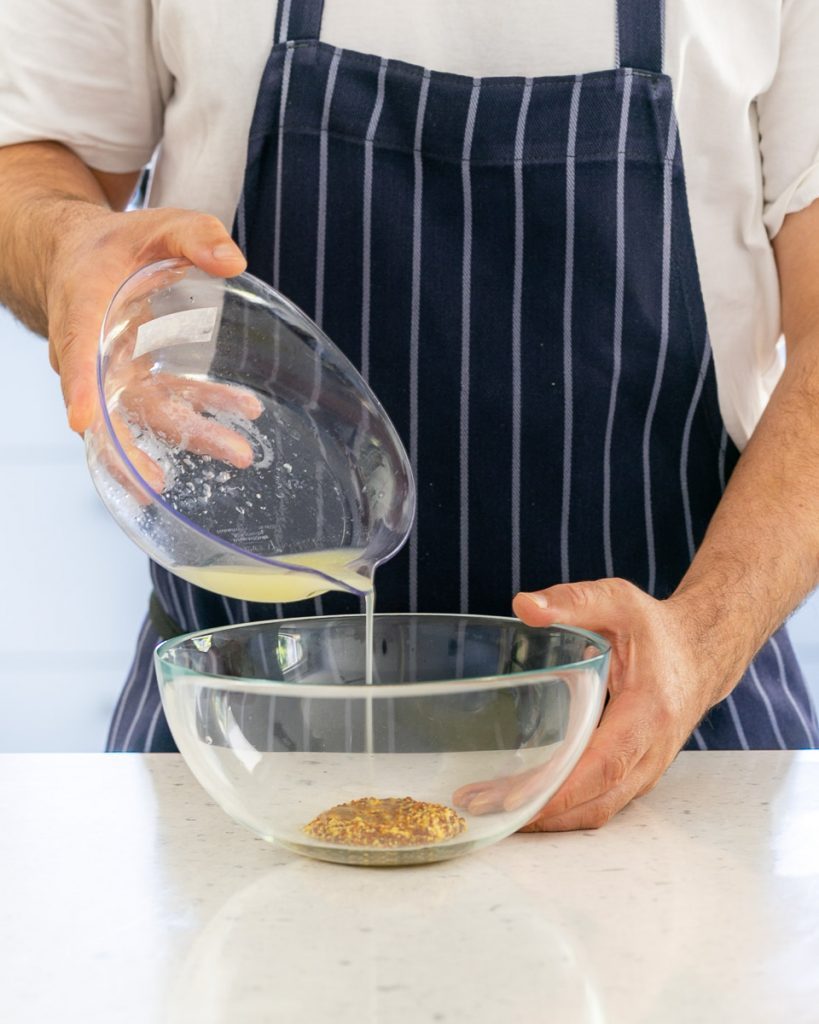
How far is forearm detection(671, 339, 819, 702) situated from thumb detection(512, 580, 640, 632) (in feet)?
0.35

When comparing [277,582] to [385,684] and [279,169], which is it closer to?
[385,684]

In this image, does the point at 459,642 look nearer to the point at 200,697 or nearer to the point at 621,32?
the point at 200,697

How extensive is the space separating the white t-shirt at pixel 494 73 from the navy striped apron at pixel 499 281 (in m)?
0.02

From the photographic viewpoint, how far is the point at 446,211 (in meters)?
1.23

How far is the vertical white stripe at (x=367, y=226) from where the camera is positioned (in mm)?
1216

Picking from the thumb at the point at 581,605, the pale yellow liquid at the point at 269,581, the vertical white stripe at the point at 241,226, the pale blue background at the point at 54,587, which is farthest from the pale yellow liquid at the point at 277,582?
the pale blue background at the point at 54,587

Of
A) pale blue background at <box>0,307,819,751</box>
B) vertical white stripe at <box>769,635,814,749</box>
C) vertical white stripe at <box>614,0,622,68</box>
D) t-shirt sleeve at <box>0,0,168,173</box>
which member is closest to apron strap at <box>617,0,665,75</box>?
vertical white stripe at <box>614,0,622,68</box>

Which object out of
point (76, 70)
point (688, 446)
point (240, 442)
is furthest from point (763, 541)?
point (76, 70)

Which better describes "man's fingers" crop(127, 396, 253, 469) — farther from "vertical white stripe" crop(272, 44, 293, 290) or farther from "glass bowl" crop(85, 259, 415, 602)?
"vertical white stripe" crop(272, 44, 293, 290)

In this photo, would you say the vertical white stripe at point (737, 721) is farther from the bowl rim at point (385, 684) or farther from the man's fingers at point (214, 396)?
the man's fingers at point (214, 396)

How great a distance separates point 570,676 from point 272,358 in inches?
13.7

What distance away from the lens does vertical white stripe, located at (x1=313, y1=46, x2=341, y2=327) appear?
121cm

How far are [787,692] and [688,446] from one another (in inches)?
10.4

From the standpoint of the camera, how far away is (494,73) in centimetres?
122
